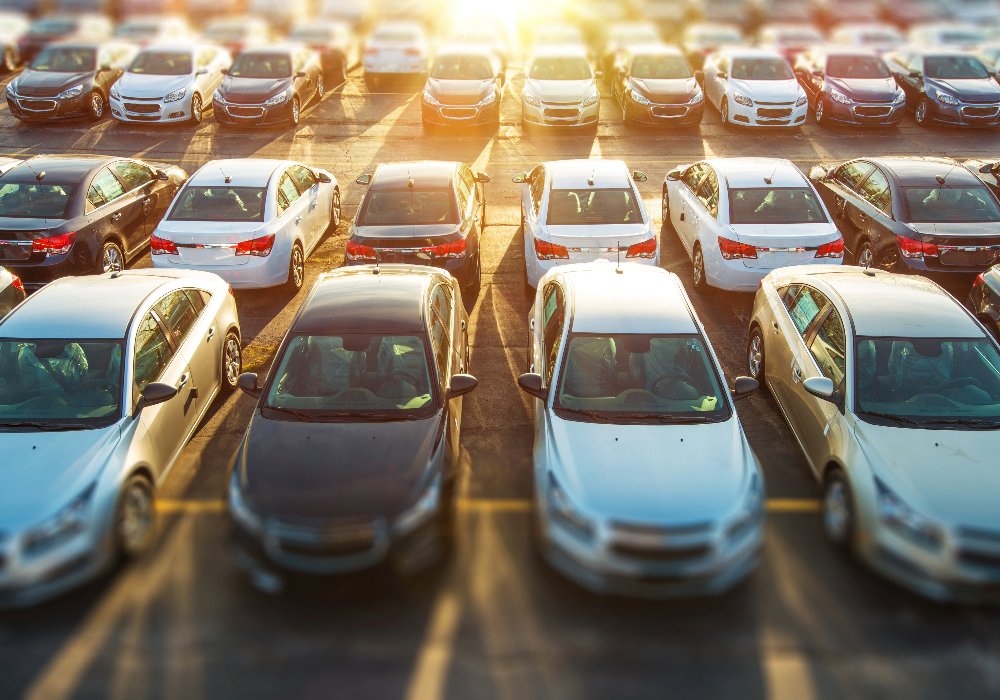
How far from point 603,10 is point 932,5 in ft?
49.0

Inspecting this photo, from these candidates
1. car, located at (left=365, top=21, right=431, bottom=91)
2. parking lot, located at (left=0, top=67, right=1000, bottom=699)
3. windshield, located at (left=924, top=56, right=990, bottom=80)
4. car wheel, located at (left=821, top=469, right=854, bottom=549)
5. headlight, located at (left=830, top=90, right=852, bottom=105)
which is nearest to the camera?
parking lot, located at (left=0, top=67, right=1000, bottom=699)

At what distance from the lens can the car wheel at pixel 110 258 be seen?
1034 centimetres

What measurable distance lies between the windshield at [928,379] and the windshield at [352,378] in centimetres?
363

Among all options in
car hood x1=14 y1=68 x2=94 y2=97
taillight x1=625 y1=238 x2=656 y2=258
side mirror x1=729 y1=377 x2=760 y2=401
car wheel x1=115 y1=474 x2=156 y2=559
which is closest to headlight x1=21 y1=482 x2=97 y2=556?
car wheel x1=115 y1=474 x2=156 y2=559

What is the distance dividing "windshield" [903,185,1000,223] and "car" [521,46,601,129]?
863 centimetres

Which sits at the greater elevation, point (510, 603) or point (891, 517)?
point (891, 517)

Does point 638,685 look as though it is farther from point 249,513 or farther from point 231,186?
point 231,186

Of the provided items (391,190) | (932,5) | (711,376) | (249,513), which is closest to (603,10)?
(932,5)

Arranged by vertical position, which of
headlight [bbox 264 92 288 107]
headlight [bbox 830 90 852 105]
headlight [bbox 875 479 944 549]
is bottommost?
headlight [bbox 264 92 288 107]

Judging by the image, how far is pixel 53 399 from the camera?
6.06 m

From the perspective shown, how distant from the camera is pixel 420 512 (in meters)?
5.16

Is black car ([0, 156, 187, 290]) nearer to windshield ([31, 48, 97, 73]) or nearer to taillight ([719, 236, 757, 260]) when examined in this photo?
taillight ([719, 236, 757, 260])

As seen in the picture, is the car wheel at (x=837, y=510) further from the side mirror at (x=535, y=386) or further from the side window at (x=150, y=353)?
the side window at (x=150, y=353)

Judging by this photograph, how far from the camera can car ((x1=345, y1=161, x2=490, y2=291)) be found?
31.6 ft
